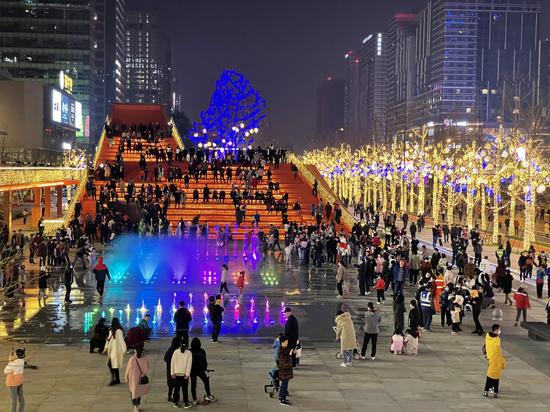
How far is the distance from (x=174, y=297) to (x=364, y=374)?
10.2 meters

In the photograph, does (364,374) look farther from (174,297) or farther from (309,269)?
(309,269)

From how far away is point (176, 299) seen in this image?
80.5 ft

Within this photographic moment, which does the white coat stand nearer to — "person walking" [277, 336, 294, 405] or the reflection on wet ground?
"person walking" [277, 336, 294, 405]

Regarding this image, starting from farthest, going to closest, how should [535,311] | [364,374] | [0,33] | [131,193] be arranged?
[0,33] → [131,193] → [535,311] → [364,374]

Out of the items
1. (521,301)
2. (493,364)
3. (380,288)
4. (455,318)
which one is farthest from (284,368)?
(380,288)

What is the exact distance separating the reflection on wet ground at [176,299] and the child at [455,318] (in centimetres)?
327

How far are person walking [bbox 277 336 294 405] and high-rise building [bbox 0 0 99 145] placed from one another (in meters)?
122

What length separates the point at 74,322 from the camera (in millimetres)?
20797

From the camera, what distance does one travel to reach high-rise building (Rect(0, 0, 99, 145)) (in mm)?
130625

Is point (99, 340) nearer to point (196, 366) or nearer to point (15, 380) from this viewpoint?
point (196, 366)

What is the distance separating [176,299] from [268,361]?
8.12 meters

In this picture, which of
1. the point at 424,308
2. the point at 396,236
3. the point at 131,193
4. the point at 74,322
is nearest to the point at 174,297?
the point at 74,322

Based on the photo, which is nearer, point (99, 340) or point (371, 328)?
point (371, 328)

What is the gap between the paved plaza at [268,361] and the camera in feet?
46.1
